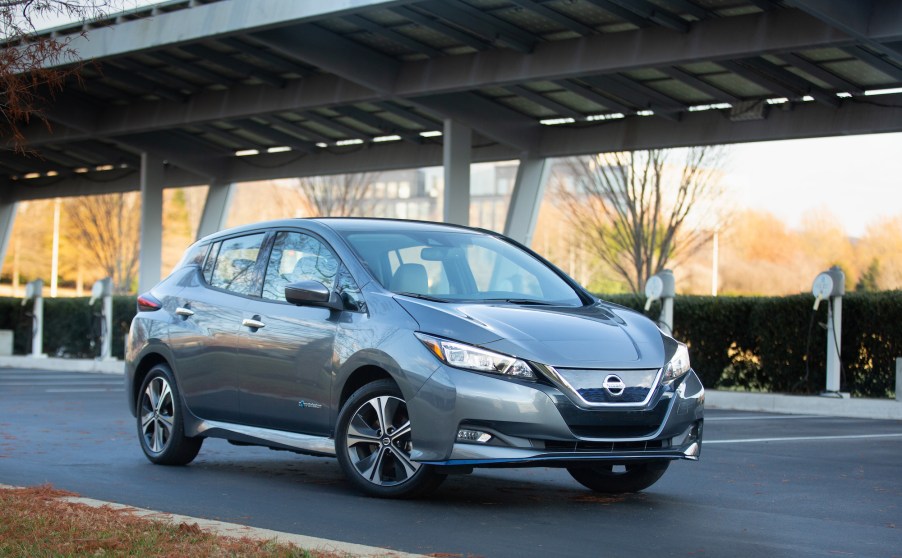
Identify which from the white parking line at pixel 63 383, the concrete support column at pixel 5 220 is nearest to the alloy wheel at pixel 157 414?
the white parking line at pixel 63 383

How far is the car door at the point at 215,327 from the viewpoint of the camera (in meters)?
8.83

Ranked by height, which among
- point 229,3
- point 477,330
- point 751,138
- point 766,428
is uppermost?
point 229,3

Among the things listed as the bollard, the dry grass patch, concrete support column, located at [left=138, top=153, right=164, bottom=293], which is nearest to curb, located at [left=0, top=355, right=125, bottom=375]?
concrete support column, located at [left=138, top=153, right=164, bottom=293]

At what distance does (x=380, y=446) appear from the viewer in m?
7.52

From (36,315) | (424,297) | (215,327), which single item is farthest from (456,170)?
(424,297)

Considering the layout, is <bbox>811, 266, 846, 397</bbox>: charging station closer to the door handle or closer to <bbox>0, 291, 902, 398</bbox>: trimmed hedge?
<bbox>0, 291, 902, 398</bbox>: trimmed hedge

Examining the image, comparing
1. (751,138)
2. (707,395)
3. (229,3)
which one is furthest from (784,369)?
(229,3)

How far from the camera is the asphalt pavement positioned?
623cm

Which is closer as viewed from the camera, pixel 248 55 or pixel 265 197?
pixel 248 55

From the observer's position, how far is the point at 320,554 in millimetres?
5379

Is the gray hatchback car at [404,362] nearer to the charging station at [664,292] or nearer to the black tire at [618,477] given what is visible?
the black tire at [618,477]

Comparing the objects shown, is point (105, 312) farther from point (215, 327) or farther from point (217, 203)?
point (215, 327)

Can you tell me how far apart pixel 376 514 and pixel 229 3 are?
661 inches

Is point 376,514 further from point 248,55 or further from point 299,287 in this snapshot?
point 248,55
